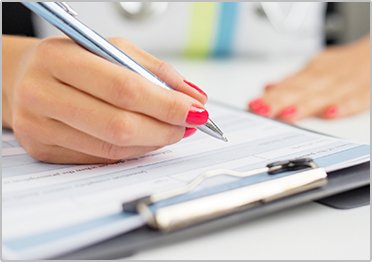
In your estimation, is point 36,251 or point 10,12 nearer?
point 36,251

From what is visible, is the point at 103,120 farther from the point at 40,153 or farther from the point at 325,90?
the point at 325,90

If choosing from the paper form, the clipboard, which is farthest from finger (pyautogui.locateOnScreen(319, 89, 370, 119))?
the clipboard

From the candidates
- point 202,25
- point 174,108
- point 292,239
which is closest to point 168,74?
point 174,108

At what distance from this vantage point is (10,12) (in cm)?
93

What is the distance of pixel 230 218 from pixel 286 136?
16cm

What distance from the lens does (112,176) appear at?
388 millimetres

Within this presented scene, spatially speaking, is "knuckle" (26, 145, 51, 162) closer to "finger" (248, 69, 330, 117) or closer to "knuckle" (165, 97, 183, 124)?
"knuckle" (165, 97, 183, 124)

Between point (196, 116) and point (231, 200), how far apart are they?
8 centimetres

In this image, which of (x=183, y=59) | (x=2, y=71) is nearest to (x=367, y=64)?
Result: (x=183, y=59)

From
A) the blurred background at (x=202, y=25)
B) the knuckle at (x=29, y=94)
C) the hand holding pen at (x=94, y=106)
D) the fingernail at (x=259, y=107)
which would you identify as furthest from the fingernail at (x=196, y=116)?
the blurred background at (x=202, y=25)

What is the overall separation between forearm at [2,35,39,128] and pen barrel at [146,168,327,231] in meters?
0.23

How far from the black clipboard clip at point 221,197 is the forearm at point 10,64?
22 centimetres

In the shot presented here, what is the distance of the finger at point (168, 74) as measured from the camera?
1.36ft

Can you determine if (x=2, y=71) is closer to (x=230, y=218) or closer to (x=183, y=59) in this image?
(x=230, y=218)
